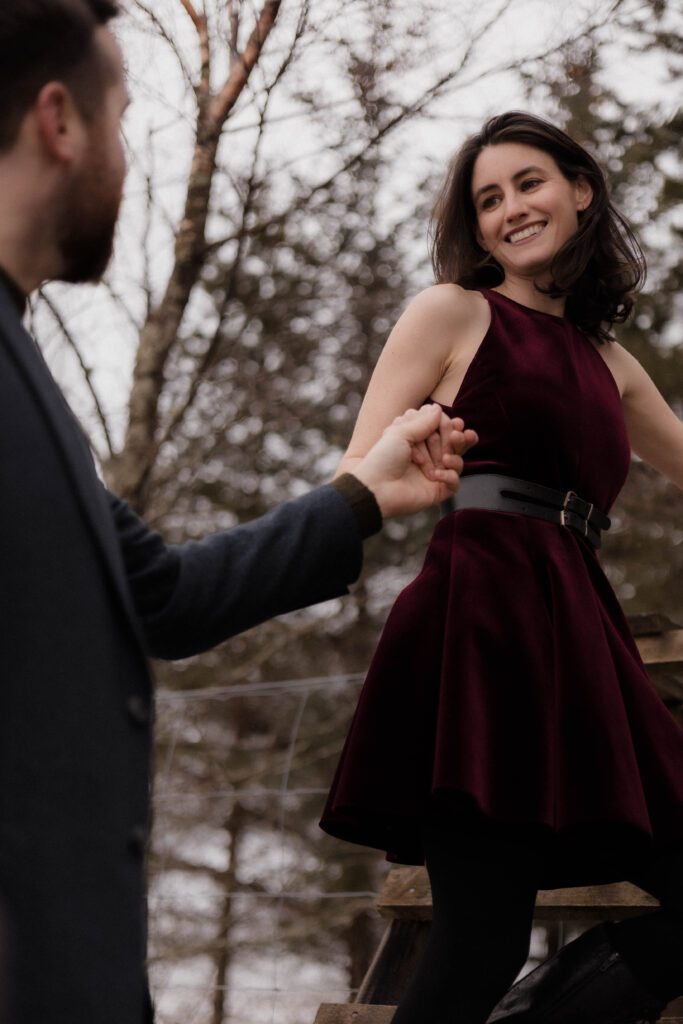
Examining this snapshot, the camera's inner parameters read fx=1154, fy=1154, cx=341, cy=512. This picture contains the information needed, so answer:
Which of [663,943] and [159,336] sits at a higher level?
[159,336]

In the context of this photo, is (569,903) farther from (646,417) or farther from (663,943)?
(646,417)

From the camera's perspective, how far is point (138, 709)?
1104mm

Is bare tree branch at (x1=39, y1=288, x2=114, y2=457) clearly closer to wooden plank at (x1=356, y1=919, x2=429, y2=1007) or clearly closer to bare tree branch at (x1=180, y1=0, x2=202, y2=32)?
bare tree branch at (x1=180, y1=0, x2=202, y2=32)

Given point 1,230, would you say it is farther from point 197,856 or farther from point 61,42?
point 197,856

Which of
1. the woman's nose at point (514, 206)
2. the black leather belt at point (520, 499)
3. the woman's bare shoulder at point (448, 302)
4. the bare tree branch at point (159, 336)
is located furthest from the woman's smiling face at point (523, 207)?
the bare tree branch at point (159, 336)

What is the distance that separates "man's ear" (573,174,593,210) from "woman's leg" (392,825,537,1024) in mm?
1286

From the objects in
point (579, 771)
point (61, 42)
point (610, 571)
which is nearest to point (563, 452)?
point (579, 771)

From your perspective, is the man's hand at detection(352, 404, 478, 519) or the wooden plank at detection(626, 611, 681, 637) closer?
the man's hand at detection(352, 404, 478, 519)

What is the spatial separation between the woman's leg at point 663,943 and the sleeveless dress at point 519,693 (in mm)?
39

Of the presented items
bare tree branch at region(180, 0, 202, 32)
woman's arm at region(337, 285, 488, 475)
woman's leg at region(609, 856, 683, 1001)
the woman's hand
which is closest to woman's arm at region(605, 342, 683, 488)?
woman's arm at region(337, 285, 488, 475)

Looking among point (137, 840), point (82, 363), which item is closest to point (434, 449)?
point (137, 840)

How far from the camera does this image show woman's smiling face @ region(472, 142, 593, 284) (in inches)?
89.0

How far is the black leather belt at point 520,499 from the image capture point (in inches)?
79.4

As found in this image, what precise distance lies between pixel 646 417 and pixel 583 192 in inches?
19.0
